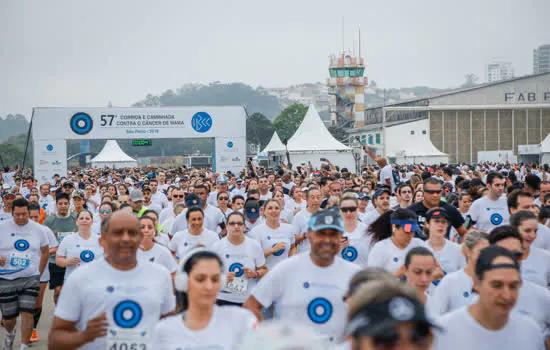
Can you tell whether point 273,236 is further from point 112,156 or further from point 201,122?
point 112,156

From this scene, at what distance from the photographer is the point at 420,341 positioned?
6.92ft

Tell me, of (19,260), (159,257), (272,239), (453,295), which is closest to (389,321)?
(453,295)

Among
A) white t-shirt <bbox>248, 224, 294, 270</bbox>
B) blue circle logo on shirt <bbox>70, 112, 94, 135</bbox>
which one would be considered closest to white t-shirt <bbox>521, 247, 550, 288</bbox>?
white t-shirt <bbox>248, 224, 294, 270</bbox>

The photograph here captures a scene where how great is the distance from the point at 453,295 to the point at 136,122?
1012 inches

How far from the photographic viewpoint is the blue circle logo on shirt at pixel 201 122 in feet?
95.6

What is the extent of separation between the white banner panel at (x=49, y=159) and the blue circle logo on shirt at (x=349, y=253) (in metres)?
23.1

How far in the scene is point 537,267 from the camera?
18.5 ft

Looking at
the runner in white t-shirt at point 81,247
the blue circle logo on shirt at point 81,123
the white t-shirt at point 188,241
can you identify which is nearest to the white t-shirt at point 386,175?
the white t-shirt at point 188,241

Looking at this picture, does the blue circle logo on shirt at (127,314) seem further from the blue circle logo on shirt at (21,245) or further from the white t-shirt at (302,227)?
the white t-shirt at (302,227)

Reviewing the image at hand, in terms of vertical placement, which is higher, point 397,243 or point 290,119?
point 290,119

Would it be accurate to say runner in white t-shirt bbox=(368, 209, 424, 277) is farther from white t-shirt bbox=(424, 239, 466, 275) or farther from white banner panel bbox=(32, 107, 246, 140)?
white banner panel bbox=(32, 107, 246, 140)

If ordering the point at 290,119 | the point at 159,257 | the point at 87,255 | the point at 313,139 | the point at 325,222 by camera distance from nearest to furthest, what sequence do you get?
1. the point at 325,222
2. the point at 159,257
3. the point at 87,255
4. the point at 313,139
5. the point at 290,119

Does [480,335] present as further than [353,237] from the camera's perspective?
No

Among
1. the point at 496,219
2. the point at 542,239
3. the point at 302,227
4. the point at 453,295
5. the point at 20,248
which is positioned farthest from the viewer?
the point at 496,219
